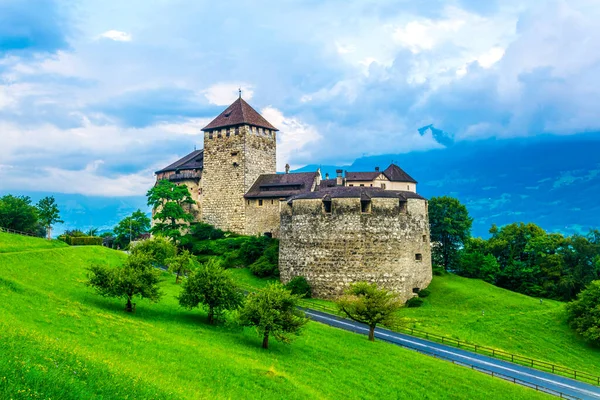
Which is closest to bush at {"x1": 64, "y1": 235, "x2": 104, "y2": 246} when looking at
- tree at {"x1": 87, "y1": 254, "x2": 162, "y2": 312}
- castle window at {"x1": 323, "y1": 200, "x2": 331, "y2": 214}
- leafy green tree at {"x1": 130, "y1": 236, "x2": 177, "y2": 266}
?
leafy green tree at {"x1": 130, "y1": 236, "x2": 177, "y2": 266}

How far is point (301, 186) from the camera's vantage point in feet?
212

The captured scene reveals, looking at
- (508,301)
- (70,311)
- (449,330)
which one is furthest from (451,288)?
(70,311)

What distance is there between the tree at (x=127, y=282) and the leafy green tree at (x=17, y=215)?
35.1 m

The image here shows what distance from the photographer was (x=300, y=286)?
50406mm

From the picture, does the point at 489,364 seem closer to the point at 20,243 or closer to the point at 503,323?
the point at 503,323

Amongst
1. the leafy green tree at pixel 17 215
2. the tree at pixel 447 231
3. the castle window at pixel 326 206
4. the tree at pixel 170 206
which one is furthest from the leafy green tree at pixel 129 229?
the tree at pixel 447 231

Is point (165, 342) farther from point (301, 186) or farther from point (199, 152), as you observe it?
point (199, 152)

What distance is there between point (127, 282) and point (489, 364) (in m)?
23.9

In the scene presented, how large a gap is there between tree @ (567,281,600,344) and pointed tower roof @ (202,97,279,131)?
44286 mm

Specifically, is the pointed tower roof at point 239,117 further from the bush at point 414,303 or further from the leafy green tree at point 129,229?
the bush at point 414,303

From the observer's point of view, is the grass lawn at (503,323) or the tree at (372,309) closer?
the tree at (372,309)

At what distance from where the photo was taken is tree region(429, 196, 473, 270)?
67.8m

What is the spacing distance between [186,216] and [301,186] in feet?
51.8

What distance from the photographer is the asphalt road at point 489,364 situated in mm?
30281
